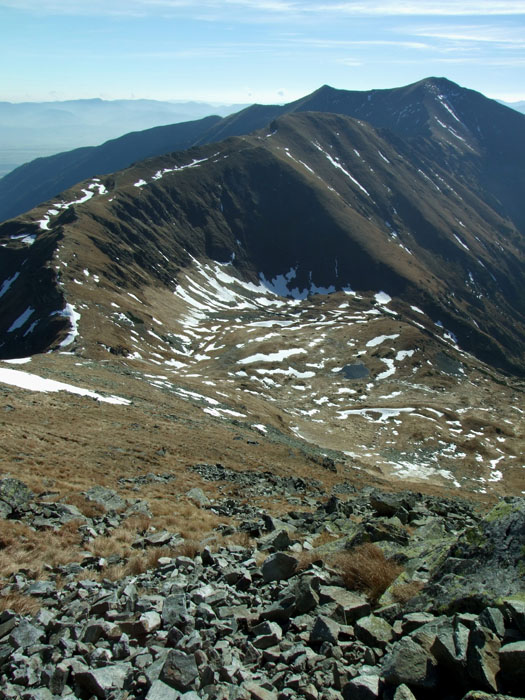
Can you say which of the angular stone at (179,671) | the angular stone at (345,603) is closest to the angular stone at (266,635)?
Answer: the angular stone at (345,603)

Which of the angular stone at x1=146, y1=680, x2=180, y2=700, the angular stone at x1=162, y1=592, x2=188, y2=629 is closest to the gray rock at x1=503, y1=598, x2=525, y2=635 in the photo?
the angular stone at x1=146, y1=680, x2=180, y2=700

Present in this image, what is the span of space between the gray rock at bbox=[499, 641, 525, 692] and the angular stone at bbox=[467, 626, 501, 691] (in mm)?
145

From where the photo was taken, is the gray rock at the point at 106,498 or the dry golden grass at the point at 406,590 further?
the gray rock at the point at 106,498

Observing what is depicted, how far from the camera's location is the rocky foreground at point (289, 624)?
652cm

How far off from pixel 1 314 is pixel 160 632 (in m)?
134

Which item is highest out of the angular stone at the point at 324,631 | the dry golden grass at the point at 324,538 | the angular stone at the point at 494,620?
the angular stone at the point at 494,620

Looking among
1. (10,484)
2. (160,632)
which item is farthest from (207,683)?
(10,484)

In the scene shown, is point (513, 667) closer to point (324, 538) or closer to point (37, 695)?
point (37, 695)

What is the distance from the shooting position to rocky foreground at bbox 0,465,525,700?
6.52 m

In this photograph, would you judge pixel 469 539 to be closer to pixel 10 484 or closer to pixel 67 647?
pixel 67 647

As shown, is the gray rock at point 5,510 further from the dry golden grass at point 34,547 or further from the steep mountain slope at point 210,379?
the steep mountain slope at point 210,379

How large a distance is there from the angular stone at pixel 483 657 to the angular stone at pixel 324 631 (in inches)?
87.5

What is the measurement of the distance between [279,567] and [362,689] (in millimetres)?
4581

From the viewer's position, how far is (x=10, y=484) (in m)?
15.3
